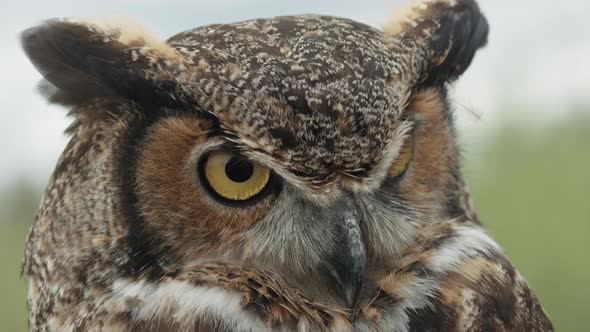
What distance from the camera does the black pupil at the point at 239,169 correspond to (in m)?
1.66

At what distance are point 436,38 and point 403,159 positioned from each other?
329 mm

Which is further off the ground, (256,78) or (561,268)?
(256,78)

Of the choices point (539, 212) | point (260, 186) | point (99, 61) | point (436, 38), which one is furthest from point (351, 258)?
point (539, 212)

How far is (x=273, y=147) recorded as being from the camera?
1.62 metres

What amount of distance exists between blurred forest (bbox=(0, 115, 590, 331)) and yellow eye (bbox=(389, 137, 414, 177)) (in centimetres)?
284

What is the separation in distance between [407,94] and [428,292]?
0.46 metres

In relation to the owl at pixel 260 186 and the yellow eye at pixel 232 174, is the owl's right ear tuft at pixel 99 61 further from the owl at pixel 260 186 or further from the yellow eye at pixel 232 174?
the yellow eye at pixel 232 174

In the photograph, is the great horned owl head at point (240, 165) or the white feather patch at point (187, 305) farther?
the white feather patch at point (187, 305)

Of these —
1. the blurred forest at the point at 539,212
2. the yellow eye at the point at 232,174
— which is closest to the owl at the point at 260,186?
the yellow eye at the point at 232,174

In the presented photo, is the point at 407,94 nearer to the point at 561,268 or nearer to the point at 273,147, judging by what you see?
the point at 273,147

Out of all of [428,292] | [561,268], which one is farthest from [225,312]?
[561,268]

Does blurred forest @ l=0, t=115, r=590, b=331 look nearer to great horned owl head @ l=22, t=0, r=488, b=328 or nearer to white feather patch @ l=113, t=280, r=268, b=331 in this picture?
great horned owl head @ l=22, t=0, r=488, b=328

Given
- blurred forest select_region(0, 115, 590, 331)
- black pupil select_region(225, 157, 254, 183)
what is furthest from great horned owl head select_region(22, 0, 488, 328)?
blurred forest select_region(0, 115, 590, 331)

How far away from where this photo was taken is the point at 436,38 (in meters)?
1.91
